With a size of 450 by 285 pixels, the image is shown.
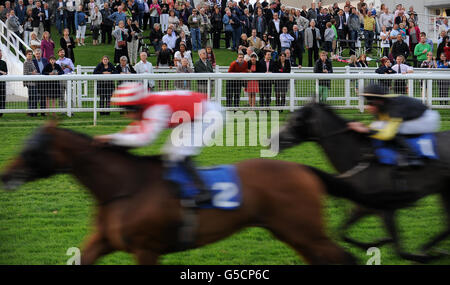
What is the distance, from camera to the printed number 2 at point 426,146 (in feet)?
17.3

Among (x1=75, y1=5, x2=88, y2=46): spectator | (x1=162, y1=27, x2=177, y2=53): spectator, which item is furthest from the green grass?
(x1=75, y1=5, x2=88, y2=46): spectator

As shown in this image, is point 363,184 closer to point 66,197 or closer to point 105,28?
point 66,197

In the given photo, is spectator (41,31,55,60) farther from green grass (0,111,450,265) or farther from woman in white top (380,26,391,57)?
woman in white top (380,26,391,57)

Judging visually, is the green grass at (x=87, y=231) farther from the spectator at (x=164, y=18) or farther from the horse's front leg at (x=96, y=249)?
the spectator at (x=164, y=18)

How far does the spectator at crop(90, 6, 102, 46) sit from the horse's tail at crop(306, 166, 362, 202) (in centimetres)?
1719

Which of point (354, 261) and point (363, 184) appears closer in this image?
point (354, 261)

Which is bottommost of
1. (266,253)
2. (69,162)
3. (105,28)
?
(266,253)

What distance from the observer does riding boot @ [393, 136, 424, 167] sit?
5102 millimetres

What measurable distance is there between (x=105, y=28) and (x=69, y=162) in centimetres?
1809

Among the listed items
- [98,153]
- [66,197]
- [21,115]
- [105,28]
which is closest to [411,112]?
[98,153]

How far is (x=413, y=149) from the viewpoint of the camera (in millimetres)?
5242

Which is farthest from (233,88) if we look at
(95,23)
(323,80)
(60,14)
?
(60,14)

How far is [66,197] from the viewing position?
7.49m

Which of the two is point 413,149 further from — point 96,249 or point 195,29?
point 195,29
